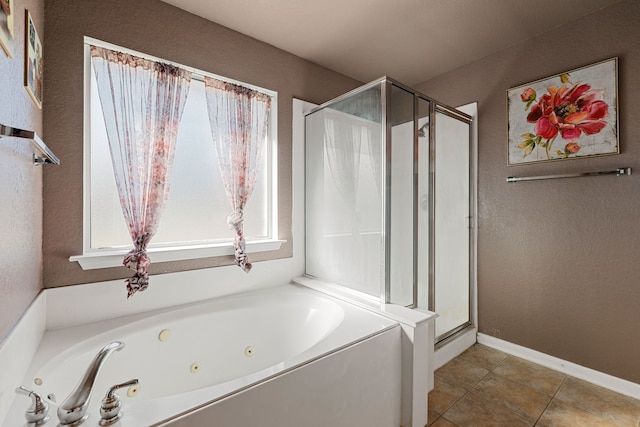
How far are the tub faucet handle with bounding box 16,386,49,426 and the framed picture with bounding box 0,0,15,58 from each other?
3.31 feet

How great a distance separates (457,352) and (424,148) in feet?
5.22

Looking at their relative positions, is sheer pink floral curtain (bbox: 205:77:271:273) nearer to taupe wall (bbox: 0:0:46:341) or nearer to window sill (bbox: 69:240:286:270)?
window sill (bbox: 69:240:286:270)

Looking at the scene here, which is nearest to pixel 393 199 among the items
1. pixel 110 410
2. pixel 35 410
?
pixel 110 410

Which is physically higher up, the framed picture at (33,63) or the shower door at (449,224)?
the framed picture at (33,63)

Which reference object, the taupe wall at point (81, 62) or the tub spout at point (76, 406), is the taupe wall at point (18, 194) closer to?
the taupe wall at point (81, 62)

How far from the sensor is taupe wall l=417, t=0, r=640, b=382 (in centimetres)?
179

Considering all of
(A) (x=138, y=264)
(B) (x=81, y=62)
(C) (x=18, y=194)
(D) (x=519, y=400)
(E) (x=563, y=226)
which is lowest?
(D) (x=519, y=400)

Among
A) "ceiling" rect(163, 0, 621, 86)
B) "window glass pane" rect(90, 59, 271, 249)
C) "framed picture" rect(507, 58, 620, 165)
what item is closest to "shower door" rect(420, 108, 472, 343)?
"framed picture" rect(507, 58, 620, 165)

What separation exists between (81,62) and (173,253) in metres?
1.10

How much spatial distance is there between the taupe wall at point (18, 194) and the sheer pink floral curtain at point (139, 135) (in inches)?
11.6

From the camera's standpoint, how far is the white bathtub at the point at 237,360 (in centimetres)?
99

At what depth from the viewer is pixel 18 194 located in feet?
3.62

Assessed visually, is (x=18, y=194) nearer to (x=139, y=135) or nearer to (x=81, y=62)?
(x=139, y=135)

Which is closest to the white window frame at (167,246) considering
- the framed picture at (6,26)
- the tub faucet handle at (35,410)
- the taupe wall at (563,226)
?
the framed picture at (6,26)
